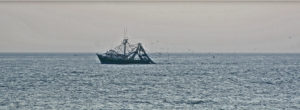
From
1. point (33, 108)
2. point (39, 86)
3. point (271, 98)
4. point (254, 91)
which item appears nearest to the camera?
point (33, 108)

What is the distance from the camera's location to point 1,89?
85.9 metres

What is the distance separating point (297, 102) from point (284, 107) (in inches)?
183

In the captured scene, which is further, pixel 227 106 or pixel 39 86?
pixel 39 86

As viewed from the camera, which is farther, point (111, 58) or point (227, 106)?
point (111, 58)

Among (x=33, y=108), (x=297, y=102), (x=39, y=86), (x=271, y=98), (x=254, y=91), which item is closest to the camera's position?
(x=33, y=108)

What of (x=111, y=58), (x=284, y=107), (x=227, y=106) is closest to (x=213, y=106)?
(x=227, y=106)

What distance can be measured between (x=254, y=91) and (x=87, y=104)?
23879 mm

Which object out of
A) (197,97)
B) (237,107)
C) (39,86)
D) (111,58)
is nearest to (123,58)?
(111,58)

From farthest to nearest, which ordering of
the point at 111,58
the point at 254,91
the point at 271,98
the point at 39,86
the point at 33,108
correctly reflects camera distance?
1. the point at 111,58
2. the point at 39,86
3. the point at 254,91
4. the point at 271,98
5. the point at 33,108

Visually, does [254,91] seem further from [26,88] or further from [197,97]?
[26,88]

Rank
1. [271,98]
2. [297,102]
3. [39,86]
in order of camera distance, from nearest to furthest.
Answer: [297,102], [271,98], [39,86]

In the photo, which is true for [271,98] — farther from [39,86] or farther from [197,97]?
[39,86]

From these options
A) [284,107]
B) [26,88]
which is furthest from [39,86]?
[284,107]

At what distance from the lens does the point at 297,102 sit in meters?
66.9
